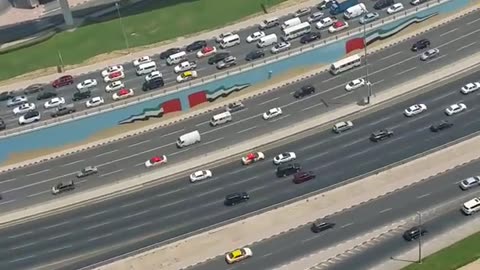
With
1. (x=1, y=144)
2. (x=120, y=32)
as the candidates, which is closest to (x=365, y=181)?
(x=1, y=144)

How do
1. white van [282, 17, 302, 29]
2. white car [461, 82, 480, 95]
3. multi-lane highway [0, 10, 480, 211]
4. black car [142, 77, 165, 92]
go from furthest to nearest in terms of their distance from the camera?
white van [282, 17, 302, 29], black car [142, 77, 165, 92], white car [461, 82, 480, 95], multi-lane highway [0, 10, 480, 211]

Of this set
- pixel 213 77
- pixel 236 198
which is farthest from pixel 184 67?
pixel 236 198

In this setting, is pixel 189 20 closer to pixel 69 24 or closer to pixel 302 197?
pixel 69 24

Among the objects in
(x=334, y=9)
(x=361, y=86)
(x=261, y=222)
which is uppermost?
(x=334, y=9)

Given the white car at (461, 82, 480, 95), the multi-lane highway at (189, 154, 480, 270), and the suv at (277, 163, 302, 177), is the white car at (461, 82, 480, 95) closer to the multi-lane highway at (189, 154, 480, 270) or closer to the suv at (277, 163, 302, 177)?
the multi-lane highway at (189, 154, 480, 270)

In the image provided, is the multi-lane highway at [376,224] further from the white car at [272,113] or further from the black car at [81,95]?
the black car at [81,95]

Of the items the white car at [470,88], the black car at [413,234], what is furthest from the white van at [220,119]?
the black car at [413,234]

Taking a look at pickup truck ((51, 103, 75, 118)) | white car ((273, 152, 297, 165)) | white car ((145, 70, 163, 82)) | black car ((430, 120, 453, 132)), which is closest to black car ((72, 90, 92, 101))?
pickup truck ((51, 103, 75, 118))
